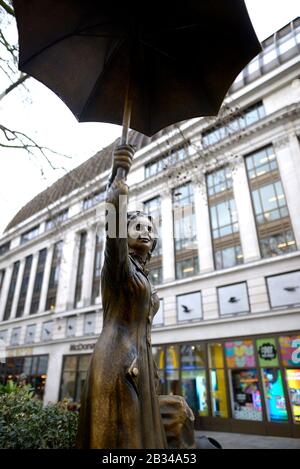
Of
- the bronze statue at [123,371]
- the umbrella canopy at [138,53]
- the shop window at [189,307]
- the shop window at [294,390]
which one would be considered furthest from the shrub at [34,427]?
the shop window at [189,307]

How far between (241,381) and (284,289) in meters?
5.36

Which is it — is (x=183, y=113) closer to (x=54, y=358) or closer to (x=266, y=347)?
(x=266, y=347)

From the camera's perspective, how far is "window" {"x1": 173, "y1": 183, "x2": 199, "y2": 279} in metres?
20.0

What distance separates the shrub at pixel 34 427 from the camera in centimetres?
365

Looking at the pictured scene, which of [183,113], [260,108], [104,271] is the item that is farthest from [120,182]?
[260,108]

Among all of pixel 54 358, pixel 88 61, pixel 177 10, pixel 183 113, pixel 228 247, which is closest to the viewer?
pixel 177 10

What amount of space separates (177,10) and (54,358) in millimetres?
28917

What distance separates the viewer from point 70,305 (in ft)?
90.1

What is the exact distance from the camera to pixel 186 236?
20.8 metres

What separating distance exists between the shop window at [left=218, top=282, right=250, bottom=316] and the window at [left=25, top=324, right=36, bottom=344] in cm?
2197

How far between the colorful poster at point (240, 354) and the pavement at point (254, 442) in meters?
3.12

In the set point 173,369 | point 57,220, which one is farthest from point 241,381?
point 57,220

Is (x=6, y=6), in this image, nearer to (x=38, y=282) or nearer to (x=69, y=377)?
(x=69, y=377)

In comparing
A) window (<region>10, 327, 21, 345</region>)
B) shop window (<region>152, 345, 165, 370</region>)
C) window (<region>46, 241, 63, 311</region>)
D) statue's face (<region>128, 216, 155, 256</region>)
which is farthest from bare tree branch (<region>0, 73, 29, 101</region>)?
window (<region>10, 327, 21, 345</region>)
